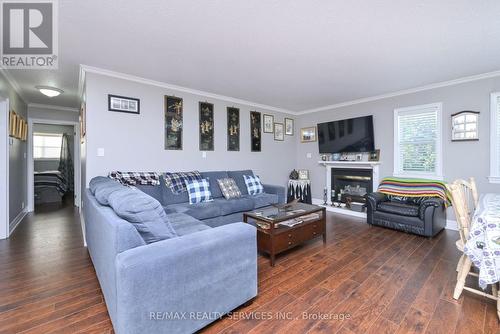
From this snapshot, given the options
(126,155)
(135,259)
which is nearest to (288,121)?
(126,155)

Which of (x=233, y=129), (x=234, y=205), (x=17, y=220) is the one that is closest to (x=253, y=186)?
(x=234, y=205)

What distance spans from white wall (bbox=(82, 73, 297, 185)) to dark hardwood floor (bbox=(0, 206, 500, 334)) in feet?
4.11

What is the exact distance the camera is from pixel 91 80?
123 inches

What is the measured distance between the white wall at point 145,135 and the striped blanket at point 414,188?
2.64 m

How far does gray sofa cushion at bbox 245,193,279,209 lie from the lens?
3.88 meters

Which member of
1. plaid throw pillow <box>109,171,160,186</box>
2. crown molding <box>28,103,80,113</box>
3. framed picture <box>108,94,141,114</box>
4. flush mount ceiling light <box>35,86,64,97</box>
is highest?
crown molding <box>28,103,80,113</box>

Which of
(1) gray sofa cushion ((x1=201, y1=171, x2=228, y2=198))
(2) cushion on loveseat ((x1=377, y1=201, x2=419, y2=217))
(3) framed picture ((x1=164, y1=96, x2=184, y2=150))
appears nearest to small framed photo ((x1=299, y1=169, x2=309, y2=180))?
(2) cushion on loveseat ((x1=377, y1=201, x2=419, y2=217))

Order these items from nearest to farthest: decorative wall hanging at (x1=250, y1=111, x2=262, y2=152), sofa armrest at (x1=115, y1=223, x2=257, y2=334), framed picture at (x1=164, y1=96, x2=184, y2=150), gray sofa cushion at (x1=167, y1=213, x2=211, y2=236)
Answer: sofa armrest at (x1=115, y1=223, x2=257, y2=334) → gray sofa cushion at (x1=167, y1=213, x2=211, y2=236) → framed picture at (x1=164, y1=96, x2=184, y2=150) → decorative wall hanging at (x1=250, y1=111, x2=262, y2=152)

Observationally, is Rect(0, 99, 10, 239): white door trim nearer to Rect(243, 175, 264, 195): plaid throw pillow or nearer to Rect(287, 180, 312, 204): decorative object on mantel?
Rect(243, 175, 264, 195): plaid throw pillow

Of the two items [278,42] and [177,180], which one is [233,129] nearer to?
[177,180]

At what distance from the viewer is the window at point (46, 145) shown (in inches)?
295

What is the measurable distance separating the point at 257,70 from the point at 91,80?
2259mm

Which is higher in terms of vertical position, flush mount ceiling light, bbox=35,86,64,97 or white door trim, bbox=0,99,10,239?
flush mount ceiling light, bbox=35,86,64,97

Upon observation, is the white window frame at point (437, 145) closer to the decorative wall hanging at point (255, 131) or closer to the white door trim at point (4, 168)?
the decorative wall hanging at point (255, 131)
